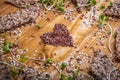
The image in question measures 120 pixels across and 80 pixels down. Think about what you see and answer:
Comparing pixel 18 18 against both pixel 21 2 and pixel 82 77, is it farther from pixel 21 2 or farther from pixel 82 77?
pixel 82 77

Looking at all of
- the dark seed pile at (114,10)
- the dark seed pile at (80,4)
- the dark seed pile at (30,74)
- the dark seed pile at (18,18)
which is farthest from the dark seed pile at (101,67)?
the dark seed pile at (18,18)

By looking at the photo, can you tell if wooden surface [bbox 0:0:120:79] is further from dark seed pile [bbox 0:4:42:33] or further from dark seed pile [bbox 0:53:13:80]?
dark seed pile [bbox 0:53:13:80]

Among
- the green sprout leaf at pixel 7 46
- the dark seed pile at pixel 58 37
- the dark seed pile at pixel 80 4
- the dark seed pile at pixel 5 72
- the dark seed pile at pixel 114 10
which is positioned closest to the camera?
the dark seed pile at pixel 5 72

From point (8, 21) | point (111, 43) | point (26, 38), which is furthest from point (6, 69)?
point (111, 43)

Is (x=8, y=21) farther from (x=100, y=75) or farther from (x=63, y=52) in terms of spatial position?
(x=100, y=75)

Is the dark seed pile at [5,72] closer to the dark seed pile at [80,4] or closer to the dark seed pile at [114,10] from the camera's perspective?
the dark seed pile at [80,4]

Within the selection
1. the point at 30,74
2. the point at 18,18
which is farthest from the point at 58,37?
the point at 30,74
